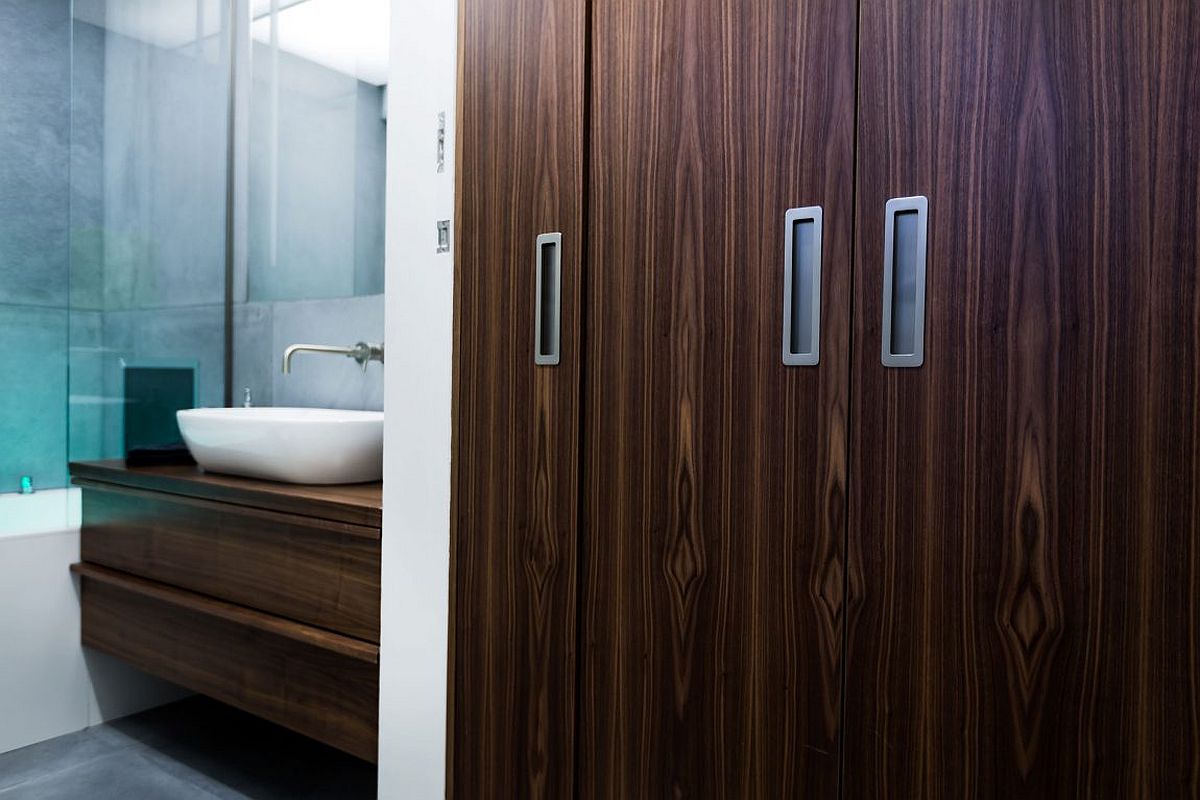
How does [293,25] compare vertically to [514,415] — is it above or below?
above

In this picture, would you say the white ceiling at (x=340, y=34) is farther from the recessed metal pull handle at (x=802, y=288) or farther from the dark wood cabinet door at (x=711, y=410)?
the recessed metal pull handle at (x=802, y=288)

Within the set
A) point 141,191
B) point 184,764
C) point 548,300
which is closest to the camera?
point 548,300

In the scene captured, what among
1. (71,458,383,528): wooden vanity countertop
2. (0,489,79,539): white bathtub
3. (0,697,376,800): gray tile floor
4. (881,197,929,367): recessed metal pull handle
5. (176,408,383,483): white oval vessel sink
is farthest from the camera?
(0,489,79,539): white bathtub

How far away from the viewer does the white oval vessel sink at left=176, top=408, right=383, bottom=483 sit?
171 centimetres

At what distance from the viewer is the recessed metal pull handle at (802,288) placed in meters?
0.98

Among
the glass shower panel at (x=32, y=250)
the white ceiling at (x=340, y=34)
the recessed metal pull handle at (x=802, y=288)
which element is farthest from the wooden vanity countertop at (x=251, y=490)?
the white ceiling at (x=340, y=34)

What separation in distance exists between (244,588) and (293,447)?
0.32 metres

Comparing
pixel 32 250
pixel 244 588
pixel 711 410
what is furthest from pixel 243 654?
pixel 32 250

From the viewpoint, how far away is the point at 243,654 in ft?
5.74

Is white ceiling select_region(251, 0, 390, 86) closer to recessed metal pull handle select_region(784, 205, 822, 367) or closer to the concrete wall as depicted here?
the concrete wall

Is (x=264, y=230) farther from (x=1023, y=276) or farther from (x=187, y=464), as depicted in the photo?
(x=1023, y=276)

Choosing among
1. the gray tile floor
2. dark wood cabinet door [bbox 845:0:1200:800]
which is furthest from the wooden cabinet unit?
the gray tile floor

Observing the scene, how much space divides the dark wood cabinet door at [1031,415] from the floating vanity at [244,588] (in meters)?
0.93

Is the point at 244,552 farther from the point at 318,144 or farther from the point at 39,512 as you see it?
the point at 318,144
